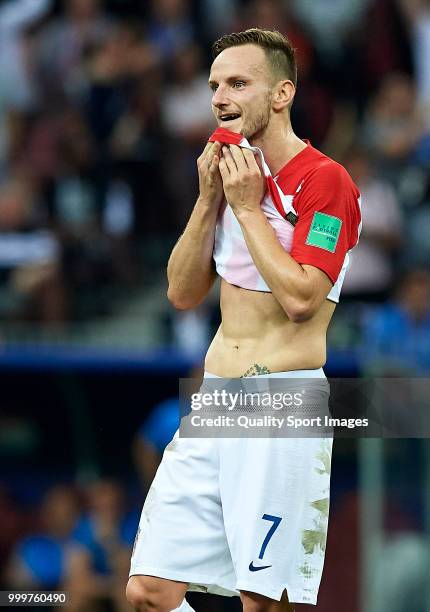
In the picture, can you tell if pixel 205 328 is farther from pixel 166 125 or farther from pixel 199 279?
pixel 199 279

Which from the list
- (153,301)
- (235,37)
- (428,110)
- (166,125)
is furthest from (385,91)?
(235,37)

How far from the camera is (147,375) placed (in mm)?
8625

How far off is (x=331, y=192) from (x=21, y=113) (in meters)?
6.68

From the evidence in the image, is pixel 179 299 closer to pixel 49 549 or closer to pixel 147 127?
pixel 49 549

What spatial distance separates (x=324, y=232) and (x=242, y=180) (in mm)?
322

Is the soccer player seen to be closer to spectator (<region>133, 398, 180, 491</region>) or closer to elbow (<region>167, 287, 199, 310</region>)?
elbow (<region>167, 287, 199, 310</region>)

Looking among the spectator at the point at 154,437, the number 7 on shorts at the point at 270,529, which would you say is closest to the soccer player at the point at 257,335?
the number 7 on shorts at the point at 270,529

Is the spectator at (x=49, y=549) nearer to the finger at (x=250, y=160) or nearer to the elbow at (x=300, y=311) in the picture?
the elbow at (x=300, y=311)

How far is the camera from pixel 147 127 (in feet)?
33.7

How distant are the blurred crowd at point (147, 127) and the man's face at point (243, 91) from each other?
4395 millimetres

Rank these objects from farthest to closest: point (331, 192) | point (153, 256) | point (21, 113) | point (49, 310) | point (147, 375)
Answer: point (21, 113)
point (153, 256)
point (49, 310)
point (147, 375)
point (331, 192)

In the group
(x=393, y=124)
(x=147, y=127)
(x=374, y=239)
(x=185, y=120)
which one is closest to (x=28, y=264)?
(x=147, y=127)

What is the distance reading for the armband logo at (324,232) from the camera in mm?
4367

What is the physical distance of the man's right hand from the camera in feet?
14.6
